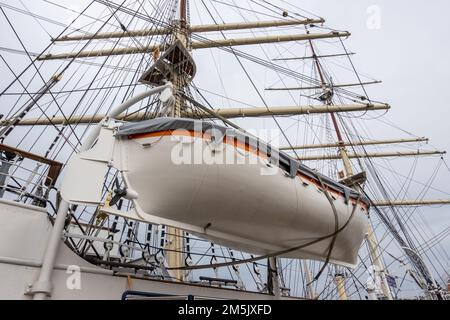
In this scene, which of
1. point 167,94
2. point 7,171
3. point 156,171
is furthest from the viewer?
point 167,94

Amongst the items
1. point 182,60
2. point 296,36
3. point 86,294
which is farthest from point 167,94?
point 296,36

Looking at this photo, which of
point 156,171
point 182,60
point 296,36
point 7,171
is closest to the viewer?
point 156,171

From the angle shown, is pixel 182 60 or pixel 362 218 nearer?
pixel 362 218

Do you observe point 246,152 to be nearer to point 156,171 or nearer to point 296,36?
point 156,171

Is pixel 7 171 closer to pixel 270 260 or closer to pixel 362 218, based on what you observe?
pixel 270 260

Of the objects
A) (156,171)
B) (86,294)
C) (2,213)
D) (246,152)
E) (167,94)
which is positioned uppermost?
(167,94)

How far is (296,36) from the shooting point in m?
14.9

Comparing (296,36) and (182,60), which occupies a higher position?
(296,36)

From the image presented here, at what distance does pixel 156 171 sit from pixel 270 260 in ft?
12.6

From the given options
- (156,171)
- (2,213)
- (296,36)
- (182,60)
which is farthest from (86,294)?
(296,36)

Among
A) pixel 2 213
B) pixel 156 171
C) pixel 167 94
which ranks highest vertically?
pixel 167 94

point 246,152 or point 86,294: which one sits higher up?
point 246,152
